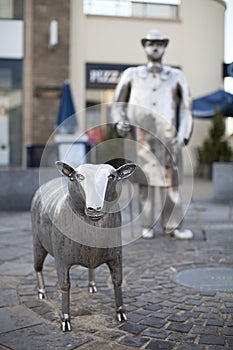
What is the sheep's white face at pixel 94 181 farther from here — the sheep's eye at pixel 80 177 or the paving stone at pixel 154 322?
the paving stone at pixel 154 322

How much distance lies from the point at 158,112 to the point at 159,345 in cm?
343

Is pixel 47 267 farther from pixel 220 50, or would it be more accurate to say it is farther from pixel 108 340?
pixel 220 50

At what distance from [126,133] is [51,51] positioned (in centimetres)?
1154

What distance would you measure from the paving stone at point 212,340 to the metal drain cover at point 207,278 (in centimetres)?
102

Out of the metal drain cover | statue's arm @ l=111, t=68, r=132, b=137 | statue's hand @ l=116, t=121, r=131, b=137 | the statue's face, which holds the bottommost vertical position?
the metal drain cover

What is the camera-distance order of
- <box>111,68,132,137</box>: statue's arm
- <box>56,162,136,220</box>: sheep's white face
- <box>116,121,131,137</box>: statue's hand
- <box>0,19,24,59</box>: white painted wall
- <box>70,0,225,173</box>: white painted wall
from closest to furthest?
<box>56,162,136,220</box>: sheep's white face < <box>116,121,131,137</box>: statue's hand < <box>111,68,132,137</box>: statue's arm < <box>0,19,24,59</box>: white painted wall < <box>70,0,225,173</box>: white painted wall

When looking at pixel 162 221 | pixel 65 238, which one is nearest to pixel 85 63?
pixel 162 221

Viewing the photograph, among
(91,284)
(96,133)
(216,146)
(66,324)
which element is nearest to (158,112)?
(96,133)

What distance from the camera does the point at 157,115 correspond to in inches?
229

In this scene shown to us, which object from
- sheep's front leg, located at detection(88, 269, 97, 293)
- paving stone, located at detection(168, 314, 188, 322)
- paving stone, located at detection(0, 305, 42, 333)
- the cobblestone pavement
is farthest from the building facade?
paving stone, located at detection(168, 314, 188, 322)

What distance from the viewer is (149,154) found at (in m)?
5.95

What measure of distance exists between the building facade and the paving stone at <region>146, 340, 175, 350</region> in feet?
40.7

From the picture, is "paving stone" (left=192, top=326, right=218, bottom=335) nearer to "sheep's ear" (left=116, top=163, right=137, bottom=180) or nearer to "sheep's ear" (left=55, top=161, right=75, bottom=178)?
"sheep's ear" (left=116, top=163, right=137, bottom=180)

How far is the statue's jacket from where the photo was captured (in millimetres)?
5832
